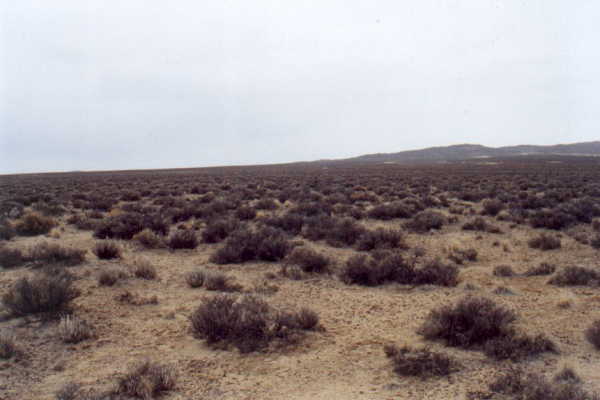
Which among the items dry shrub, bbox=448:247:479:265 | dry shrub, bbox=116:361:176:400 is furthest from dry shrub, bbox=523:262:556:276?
dry shrub, bbox=116:361:176:400

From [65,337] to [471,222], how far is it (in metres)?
12.5

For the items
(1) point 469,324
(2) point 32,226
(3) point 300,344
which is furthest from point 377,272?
(2) point 32,226

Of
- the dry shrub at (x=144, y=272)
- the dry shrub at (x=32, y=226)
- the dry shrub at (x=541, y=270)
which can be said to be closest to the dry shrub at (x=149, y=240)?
the dry shrub at (x=144, y=272)

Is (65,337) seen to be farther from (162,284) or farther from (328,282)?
(328,282)

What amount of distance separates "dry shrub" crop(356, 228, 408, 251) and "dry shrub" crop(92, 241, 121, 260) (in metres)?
6.19

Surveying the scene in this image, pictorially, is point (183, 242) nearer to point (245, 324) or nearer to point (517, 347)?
point (245, 324)

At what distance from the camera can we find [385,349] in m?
4.79

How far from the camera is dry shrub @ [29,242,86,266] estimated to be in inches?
340

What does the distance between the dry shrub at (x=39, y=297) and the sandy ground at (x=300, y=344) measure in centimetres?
23

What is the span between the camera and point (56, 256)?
29.2 feet

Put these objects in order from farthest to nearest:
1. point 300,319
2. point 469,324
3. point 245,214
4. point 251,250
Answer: point 245,214 → point 251,250 → point 300,319 → point 469,324

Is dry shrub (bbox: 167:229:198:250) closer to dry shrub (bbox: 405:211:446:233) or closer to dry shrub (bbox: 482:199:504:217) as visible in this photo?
dry shrub (bbox: 405:211:446:233)

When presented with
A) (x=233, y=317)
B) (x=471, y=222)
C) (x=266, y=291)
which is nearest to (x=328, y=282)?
(x=266, y=291)

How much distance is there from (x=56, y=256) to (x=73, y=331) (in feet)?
15.0
